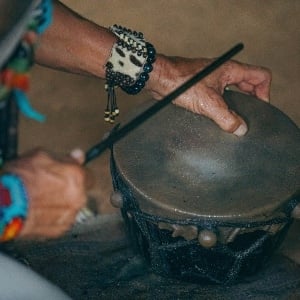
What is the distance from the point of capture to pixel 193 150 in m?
1.17

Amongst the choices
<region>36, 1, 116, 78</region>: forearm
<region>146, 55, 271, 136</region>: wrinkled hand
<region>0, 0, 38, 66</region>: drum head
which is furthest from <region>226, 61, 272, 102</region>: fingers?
<region>0, 0, 38, 66</region>: drum head

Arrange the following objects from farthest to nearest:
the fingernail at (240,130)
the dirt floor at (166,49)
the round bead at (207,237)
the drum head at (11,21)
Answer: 1. the dirt floor at (166,49)
2. the fingernail at (240,130)
3. the round bead at (207,237)
4. the drum head at (11,21)

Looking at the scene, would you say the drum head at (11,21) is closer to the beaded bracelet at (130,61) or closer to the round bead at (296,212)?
the beaded bracelet at (130,61)

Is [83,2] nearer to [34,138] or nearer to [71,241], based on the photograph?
[34,138]

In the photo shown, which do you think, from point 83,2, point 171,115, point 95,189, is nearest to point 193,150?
point 171,115

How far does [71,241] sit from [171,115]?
0.52 m

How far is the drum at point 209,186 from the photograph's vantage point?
1097 mm

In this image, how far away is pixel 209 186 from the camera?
1.12 meters

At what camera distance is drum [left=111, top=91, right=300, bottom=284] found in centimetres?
110

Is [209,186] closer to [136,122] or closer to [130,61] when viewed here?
[136,122]

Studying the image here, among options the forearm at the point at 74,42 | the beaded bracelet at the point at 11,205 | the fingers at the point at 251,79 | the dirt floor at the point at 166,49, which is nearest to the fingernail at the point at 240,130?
the fingers at the point at 251,79

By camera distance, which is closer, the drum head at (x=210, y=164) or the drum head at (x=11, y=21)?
the drum head at (x=11, y=21)

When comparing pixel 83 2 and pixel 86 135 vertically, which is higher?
pixel 83 2

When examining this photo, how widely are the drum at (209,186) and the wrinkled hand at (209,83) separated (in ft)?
0.08
